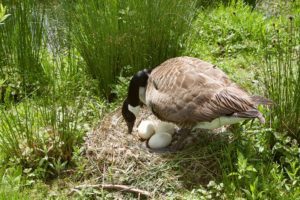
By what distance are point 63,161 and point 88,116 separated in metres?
0.79

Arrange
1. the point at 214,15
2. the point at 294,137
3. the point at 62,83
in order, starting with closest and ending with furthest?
the point at 294,137 → the point at 62,83 → the point at 214,15

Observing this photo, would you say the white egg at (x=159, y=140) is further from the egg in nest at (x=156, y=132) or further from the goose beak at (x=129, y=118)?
the goose beak at (x=129, y=118)

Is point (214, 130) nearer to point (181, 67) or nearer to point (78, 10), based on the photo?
point (181, 67)

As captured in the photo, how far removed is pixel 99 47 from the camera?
5750mm

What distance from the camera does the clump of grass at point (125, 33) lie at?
563cm

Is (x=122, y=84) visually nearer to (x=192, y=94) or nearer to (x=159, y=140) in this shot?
(x=159, y=140)

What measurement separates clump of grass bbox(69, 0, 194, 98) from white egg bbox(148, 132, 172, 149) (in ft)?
3.94

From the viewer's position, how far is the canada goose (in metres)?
4.29

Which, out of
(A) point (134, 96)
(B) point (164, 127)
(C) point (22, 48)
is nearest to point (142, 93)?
(A) point (134, 96)

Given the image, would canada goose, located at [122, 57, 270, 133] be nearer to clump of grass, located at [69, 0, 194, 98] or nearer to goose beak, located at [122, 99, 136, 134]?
goose beak, located at [122, 99, 136, 134]

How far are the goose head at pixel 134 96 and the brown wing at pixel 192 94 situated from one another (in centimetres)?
16

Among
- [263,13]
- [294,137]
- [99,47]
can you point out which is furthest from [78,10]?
[263,13]

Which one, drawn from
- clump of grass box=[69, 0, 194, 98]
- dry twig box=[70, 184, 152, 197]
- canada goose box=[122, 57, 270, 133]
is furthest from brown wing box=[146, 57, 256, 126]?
clump of grass box=[69, 0, 194, 98]

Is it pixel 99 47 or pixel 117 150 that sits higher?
pixel 99 47
